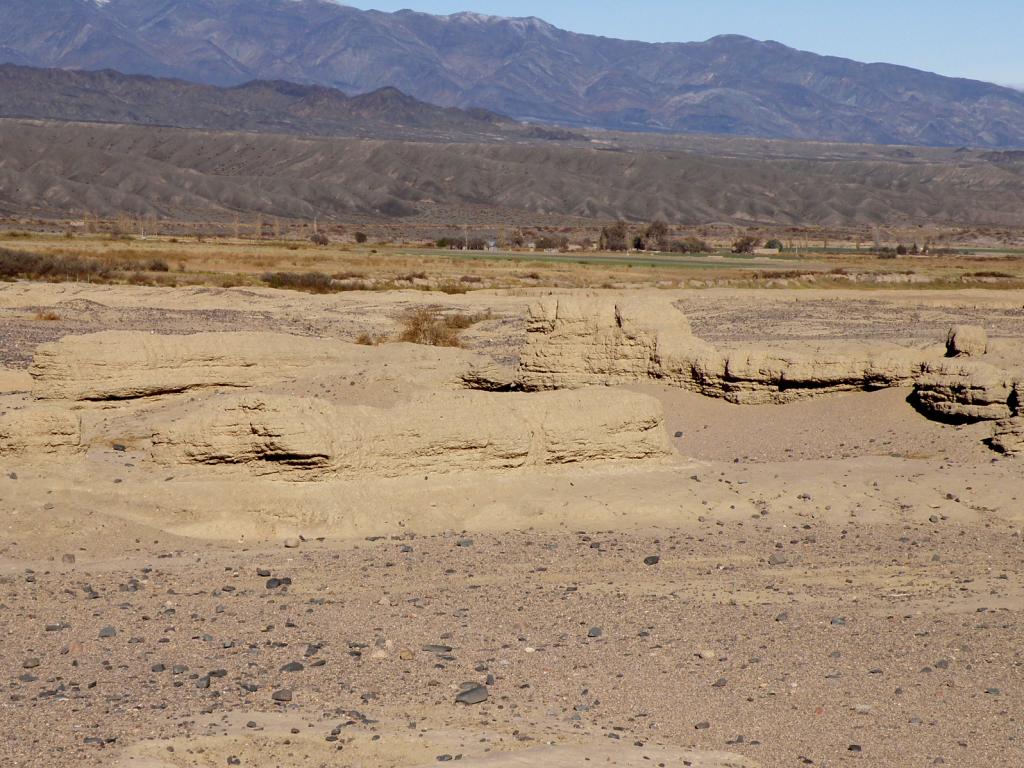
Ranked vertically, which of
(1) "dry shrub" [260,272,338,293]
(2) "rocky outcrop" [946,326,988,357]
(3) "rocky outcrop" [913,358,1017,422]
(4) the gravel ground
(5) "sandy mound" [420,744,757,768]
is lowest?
(1) "dry shrub" [260,272,338,293]

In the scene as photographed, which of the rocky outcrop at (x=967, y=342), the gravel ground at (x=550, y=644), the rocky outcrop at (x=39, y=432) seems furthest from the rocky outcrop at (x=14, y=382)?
the rocky outcrop at (x=967, y=342)

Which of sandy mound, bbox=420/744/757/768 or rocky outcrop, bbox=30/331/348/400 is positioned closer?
sandy mound, bbox=420/744/757/768

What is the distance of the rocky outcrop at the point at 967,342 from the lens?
1747 cm

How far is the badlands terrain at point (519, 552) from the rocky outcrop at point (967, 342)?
0.18ft

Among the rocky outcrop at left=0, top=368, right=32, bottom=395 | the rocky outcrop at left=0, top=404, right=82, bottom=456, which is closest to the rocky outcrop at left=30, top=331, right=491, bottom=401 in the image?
the rocky outcrop at left=0, top=368, right=32, bottom=395

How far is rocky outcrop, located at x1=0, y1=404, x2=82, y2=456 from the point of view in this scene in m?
11.2

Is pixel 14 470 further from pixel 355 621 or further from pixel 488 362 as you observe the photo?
pixel 488 362

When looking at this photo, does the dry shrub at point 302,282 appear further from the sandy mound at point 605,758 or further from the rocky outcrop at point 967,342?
the sandy mound at point 605,758

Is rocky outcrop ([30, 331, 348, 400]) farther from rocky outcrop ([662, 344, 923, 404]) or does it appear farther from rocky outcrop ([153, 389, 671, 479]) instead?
rocky outcrop ([662, 344, 923, 404])

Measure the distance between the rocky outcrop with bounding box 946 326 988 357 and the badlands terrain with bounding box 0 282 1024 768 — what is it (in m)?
0.05

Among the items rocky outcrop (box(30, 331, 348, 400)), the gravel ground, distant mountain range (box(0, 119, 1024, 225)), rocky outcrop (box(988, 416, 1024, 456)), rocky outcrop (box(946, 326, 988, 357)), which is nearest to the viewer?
the gravel ground

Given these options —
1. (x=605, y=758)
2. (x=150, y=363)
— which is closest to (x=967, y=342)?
(x=150, y=363)

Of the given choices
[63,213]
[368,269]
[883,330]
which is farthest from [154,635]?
[63,213]

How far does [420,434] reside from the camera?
11.9 m
